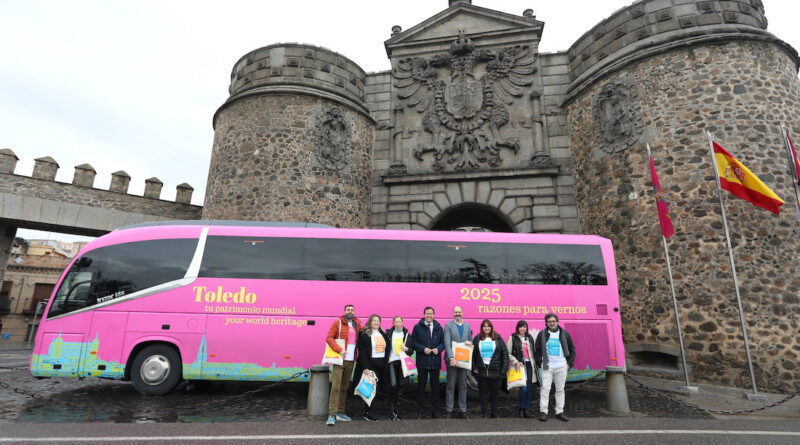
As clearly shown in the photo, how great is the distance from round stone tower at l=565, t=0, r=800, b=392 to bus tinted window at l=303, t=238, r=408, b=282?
273 inches

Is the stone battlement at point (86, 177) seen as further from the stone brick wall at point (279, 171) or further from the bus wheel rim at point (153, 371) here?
the bus wheel rim at point (153, 371)

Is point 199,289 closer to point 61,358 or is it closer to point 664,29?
point 61,358

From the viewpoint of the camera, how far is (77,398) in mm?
6910

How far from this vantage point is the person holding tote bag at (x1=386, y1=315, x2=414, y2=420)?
5.85 metres

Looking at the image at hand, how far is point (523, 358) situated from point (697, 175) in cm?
770

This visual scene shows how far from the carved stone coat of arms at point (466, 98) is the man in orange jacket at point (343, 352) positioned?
8589mm

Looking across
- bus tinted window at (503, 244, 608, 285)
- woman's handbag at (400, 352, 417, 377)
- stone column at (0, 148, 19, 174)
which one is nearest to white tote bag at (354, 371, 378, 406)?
woman's handbag at (400, 352, 417, 377)

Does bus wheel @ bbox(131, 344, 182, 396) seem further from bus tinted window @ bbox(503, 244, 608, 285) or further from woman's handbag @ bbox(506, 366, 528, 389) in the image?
bus tinted window @ bbox(503, 244, 608, 285)

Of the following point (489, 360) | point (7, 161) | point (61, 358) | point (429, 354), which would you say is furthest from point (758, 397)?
point (7, 161)

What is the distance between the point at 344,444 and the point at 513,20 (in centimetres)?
1442

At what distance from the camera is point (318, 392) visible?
598cm

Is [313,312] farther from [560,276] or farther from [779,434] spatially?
[779,434]

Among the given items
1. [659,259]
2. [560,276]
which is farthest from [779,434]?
[659,259]

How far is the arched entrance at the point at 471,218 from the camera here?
1348 cm
